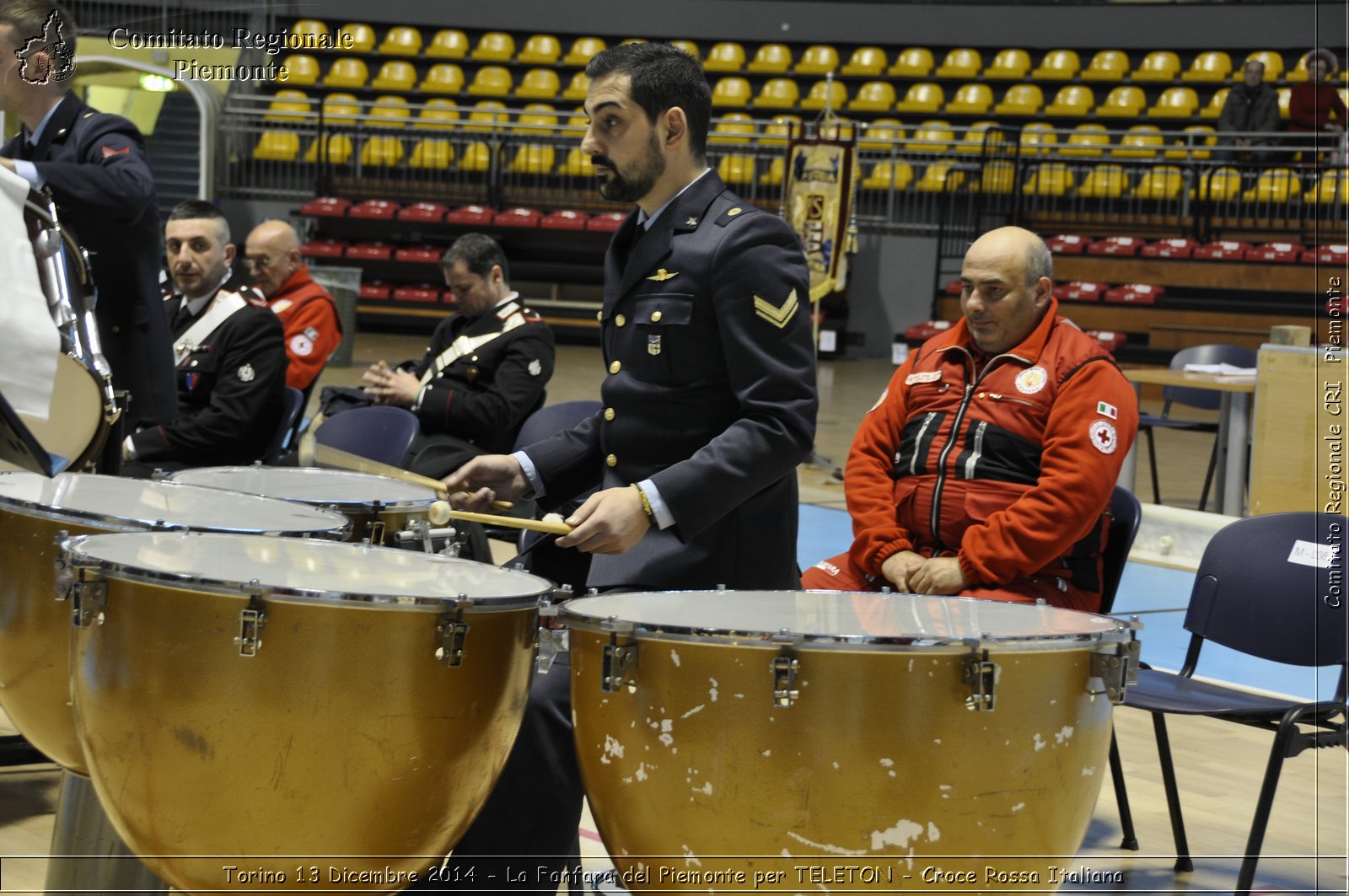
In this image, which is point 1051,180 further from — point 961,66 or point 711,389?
point 711,389

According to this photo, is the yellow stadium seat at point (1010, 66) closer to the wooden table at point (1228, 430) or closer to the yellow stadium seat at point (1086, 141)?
the yellow stadium seat at point (1086, 141)

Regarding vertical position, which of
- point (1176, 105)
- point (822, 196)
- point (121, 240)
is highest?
point (1176, 105)

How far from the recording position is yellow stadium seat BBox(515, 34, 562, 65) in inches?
672

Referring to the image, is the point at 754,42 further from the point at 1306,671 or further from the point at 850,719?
the point at 850,719

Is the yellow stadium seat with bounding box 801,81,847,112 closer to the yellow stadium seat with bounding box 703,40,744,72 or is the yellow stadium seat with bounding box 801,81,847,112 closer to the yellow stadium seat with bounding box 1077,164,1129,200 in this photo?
the yellow stadium seat with bounding box 703,40,744,72

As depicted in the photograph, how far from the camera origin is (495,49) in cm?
1730

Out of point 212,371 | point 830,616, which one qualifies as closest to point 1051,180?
point 212,371

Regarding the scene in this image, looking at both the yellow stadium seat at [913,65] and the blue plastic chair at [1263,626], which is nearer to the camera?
the blue plastic chair at [1263,626]

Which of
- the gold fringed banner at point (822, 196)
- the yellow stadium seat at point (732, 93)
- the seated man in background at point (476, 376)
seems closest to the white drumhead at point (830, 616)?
the seated man in background at point (476, 376)

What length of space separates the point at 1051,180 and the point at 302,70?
29.1ft

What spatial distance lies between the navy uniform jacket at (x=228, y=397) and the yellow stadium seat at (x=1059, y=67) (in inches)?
517

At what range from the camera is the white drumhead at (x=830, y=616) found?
5.37 ft

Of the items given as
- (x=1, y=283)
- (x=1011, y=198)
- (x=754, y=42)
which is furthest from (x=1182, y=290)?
(x=1, y=283)

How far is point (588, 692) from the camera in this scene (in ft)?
5.66
